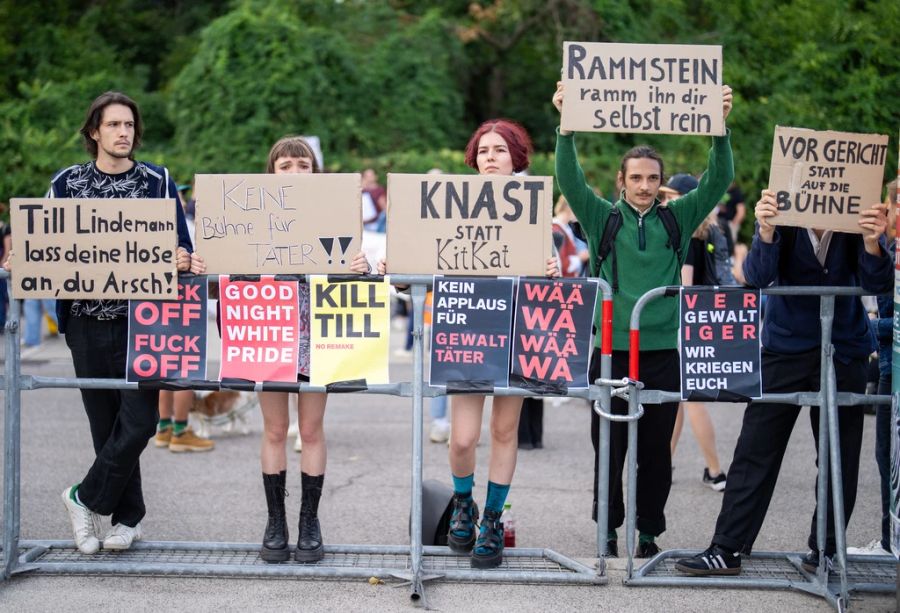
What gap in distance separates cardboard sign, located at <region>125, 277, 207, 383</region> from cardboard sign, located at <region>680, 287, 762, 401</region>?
7.59ft

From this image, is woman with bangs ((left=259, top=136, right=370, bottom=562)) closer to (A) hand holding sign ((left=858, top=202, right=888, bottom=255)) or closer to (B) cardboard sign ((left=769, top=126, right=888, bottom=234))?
(B) cardboard sign ((left=769, top=126, right=888, bottom=234))

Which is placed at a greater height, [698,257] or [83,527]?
[698,257]

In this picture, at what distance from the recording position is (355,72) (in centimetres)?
2178

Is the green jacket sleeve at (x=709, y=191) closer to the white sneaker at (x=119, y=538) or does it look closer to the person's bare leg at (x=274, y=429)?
the person's bare leg at (x=274, y=429)

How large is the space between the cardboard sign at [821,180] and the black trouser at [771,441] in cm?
70

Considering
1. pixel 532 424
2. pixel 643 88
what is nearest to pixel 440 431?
pixel 532 424

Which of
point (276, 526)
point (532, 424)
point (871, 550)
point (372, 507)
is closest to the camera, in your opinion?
point (276, 526)

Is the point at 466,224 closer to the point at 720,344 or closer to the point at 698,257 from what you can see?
the point at 720,344

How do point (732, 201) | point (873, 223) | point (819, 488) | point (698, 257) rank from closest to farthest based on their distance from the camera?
point (873, 223) → point (819, 488) → point (698, 257) → point (732, 201)

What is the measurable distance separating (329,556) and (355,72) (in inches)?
677

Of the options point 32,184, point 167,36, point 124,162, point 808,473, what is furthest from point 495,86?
point 124,162

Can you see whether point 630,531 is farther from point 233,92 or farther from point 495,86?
point 495,86

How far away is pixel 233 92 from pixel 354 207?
15132mm

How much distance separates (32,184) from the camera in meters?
16.3
